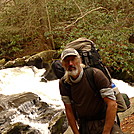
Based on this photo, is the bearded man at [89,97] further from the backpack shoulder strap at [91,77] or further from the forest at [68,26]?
the forest at [68,26]

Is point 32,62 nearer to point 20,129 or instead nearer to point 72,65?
point 20,129

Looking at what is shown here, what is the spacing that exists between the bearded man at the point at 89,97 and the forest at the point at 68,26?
4.97m

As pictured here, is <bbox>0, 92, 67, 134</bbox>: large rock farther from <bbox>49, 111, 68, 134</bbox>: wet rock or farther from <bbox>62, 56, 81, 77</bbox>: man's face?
<bbox>62, 56, 81, 77</bbox>: man's face

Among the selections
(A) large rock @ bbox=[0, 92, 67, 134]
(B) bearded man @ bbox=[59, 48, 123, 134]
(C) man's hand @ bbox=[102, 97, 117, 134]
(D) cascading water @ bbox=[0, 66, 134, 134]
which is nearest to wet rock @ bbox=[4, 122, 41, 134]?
(A) large rock @ bbox=[0, 92, 67, 134]

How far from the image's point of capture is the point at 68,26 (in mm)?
8711

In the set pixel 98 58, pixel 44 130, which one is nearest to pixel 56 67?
pixel 98 58

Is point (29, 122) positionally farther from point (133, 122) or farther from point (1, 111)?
point (133, 122)

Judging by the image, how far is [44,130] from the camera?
5379 mm

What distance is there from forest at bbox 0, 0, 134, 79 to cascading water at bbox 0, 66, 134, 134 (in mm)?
1861

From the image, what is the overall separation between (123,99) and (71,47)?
84 cm

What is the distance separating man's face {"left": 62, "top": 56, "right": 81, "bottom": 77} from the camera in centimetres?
203

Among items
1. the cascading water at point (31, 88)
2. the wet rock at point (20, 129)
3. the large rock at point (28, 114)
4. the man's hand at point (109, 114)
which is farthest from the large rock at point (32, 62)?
the man's hand at point (109, 114)

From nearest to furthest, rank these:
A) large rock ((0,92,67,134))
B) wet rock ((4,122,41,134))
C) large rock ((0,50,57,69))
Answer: wet rock ((4,122,41,134)) → large rock ((0,92,67,134)) → large rock ((0,50,57,69))

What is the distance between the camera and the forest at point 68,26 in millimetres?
7461
